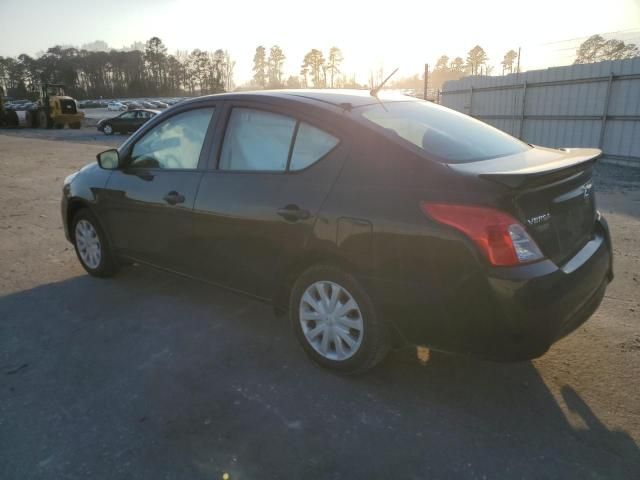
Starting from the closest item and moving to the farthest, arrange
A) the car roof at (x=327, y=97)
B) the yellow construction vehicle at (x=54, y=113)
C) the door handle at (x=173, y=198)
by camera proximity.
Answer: the car roof at (x=327, y=97) → the door handle at (x=173, y=198) → the yellow construction vehicle at (x=54, y=113)

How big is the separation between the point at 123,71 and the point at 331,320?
4802 inches

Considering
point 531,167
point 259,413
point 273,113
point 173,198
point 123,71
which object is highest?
point 123,71

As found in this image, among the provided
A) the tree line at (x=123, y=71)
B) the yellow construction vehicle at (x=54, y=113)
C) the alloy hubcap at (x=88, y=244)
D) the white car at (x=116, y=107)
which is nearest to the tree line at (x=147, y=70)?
the tree line at (x=123, y=71)

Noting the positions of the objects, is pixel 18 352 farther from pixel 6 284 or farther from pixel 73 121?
pixel 73 121

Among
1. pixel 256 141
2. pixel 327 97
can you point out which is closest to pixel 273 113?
pixel 256 141

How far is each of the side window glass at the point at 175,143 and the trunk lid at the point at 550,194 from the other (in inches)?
76.4

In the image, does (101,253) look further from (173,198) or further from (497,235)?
(497,235)

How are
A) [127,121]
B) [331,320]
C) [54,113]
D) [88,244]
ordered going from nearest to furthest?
[331,320], [88,244], [127,121], [54,113]

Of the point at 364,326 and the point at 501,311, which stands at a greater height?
the point at 501,311

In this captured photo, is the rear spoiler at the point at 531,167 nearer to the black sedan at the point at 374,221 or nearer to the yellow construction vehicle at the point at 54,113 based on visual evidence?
the black sedan at the point at 374,221

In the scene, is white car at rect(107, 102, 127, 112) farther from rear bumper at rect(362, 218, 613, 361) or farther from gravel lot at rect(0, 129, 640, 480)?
rear bumper at rect(362, 218, 613, 361)

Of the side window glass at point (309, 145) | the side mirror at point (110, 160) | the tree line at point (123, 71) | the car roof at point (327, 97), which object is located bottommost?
the side mirror at point (110, 160)

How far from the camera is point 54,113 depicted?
3166 centimetres

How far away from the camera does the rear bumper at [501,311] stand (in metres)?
2.25
